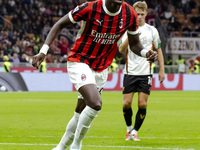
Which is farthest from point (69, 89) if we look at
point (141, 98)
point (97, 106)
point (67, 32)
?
point (97, 106)

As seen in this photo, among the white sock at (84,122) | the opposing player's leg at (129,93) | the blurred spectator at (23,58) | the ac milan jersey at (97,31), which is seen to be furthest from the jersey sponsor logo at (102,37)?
the blurred spectator at (23,58)

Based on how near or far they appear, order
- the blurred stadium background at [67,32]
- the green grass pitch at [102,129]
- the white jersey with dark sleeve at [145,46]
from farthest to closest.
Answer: the blurred stadium background at [67,32]
the white jersey with dark sleeve at [145,46]
the green grass pitch at [102,129]

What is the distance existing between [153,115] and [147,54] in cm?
827

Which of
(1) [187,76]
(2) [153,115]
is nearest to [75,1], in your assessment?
(1) [187,76]

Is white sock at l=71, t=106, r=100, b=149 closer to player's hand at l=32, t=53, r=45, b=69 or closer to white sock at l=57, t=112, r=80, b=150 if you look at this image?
white sock at l=57, t=112, r=80, b=150

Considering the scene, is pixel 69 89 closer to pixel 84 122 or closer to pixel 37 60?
pixel 84 122

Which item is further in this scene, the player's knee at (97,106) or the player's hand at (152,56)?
the player's hand at (152,56)

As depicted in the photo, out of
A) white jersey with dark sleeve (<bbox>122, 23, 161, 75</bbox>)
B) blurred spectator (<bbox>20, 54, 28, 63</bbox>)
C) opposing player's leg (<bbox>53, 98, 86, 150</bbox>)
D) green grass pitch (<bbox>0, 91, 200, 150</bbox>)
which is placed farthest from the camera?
blurred spectator (<bbox>20, 54, 28, 63</bbox>)

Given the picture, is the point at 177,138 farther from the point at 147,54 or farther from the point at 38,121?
the point at 38,121

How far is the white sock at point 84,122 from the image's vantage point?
5770 millimetres

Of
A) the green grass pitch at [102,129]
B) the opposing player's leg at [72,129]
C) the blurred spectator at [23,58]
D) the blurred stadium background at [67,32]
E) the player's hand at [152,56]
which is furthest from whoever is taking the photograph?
the blurred stadium background at [67,32]

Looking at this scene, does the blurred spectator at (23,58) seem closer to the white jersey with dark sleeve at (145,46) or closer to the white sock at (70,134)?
the white jersey with dark sleeve at (145,46)

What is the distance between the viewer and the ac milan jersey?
6.11 meters

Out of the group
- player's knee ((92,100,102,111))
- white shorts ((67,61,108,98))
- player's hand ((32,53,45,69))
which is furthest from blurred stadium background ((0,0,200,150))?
player's hand ((32,53,45,69))
